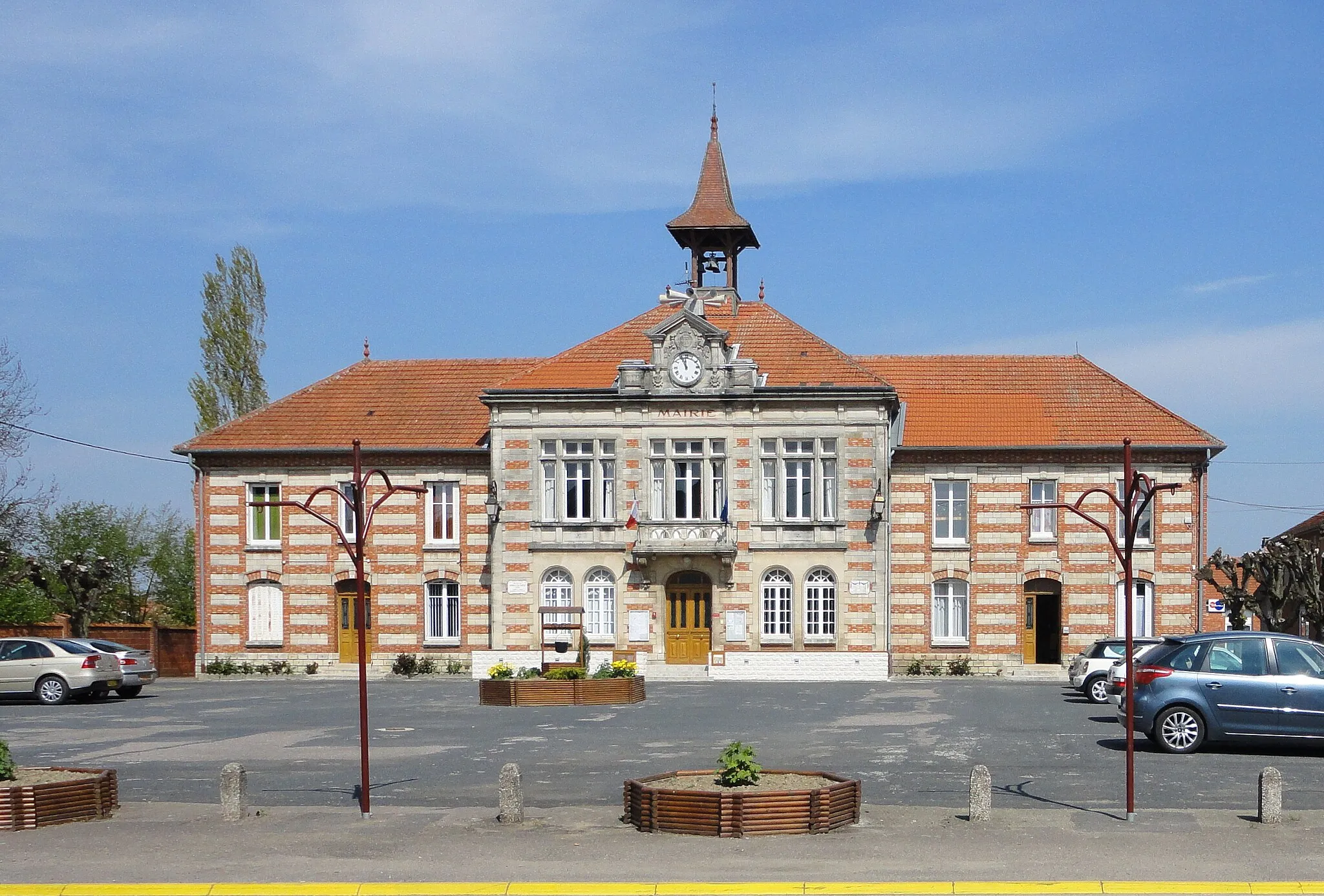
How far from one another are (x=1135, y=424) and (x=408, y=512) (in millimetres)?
20387

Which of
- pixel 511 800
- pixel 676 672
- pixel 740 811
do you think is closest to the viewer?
pixel 740 811

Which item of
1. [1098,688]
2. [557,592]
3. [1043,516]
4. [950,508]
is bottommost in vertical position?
[1098,688]

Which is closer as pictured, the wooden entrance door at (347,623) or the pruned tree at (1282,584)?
the pruned tree at (1282,584)

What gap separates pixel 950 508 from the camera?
4194 centimetres

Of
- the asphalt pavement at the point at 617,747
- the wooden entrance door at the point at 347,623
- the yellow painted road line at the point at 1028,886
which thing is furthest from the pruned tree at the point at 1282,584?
the yellow painted road line at the point at 1028,886

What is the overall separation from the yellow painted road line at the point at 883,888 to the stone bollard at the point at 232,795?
5.80 meters

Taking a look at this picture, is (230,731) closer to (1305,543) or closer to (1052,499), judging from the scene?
(1052,499)

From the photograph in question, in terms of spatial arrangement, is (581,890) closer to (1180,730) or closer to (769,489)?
(1180,730)

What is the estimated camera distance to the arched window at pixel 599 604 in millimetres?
41062

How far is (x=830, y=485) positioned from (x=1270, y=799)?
27406mm

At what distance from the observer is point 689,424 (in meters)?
40.9

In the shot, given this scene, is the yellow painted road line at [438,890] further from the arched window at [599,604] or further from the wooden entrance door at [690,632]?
the arched window at [599,604]

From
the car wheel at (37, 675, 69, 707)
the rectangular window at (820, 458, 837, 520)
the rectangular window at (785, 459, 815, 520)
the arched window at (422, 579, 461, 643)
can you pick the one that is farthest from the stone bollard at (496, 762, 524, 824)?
the arched window at (422, 579, 461, 643)

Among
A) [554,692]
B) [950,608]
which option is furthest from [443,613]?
[950,608]
